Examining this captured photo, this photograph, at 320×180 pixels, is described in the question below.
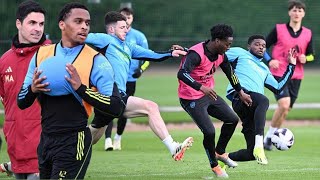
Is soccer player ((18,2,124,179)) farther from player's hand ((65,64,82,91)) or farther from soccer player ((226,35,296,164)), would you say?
soccer player ((226,35,296,164))

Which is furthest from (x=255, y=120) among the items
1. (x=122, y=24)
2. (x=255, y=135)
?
(x=122, y=24)

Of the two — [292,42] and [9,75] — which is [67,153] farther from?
[292,42]

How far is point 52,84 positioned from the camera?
7.45m

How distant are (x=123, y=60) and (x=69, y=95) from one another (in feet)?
15.5

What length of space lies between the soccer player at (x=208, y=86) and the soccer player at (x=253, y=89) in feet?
1.12

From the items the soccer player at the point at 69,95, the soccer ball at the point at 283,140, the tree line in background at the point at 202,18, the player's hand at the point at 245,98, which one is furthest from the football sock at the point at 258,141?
the tree line in background at the point at 202,18

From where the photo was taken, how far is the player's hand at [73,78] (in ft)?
23.7

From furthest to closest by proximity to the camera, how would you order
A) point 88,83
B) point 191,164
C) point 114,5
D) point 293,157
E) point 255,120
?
point 114,5 < point 293,157 < point 191,164 < point 255,120 < point 88,83

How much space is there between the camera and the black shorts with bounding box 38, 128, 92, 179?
294 inches

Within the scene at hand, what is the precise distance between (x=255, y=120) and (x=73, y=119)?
16.8ft

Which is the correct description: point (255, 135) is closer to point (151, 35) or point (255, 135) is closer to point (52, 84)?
point (52, 84)

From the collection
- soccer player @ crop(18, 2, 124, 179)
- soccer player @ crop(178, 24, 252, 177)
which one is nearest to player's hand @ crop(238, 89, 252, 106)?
soccer player @ crop(178, 24, 252, 177)

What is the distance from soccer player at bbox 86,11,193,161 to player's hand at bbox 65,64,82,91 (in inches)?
156

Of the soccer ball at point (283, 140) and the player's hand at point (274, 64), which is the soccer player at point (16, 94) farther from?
the player's hand at point (274, 64)
